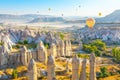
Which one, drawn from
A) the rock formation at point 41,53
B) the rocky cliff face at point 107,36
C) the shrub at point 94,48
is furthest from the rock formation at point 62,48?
the rocky cliff face at point 107,36

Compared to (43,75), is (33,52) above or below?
above

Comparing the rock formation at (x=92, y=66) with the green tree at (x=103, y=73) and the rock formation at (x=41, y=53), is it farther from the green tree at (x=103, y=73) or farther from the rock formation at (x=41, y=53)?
the rock formation at (x=41, y=53)

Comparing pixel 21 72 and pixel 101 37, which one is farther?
pixel 101 37

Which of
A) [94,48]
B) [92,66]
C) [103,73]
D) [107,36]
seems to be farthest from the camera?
[107,36]

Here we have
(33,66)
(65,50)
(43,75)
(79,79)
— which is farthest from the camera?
(65,50)

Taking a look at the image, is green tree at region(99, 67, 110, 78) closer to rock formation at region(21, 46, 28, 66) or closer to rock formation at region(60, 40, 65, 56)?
rock formation at region(60, 40, 65, 56)

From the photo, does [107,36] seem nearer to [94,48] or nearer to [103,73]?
[94,48]

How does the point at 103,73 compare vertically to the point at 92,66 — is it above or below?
below

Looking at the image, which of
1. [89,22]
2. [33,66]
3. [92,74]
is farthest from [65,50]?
[33,66]

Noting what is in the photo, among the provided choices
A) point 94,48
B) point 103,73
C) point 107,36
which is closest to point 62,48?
point 103,73

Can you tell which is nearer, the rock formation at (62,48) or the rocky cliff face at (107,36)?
the rock formation at (62,48)

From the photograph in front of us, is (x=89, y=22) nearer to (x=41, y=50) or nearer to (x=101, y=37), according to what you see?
(x=41, y=50)
